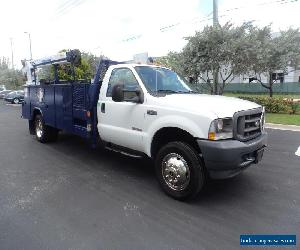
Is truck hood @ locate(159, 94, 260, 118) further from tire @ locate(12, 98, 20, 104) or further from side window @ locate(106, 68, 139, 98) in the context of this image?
tire @ locate(12, 98, 20, 104)

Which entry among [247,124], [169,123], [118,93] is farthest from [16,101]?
[247,124]

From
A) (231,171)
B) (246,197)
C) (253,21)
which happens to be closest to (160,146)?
(231,171)

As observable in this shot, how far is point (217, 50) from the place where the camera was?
1546 centimetres

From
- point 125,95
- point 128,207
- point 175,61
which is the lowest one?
point 128,207

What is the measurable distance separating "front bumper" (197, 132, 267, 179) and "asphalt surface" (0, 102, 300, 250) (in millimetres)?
591

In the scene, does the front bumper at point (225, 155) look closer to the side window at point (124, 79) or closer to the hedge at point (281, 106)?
the side window at point (124, 79)

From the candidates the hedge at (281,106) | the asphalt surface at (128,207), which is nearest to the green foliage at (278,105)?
the hedge at (281,106)

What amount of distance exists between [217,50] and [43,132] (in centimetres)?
1041

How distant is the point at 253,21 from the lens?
16.6 m

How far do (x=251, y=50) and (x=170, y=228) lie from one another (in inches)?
528

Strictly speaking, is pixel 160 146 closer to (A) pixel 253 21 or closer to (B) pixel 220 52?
(B) pixel 220 52

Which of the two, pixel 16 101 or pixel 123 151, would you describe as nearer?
pixel 123 151

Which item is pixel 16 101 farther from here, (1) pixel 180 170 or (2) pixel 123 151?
(1) pixel 180 170

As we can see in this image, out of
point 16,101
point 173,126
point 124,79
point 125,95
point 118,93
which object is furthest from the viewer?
point 16,101
